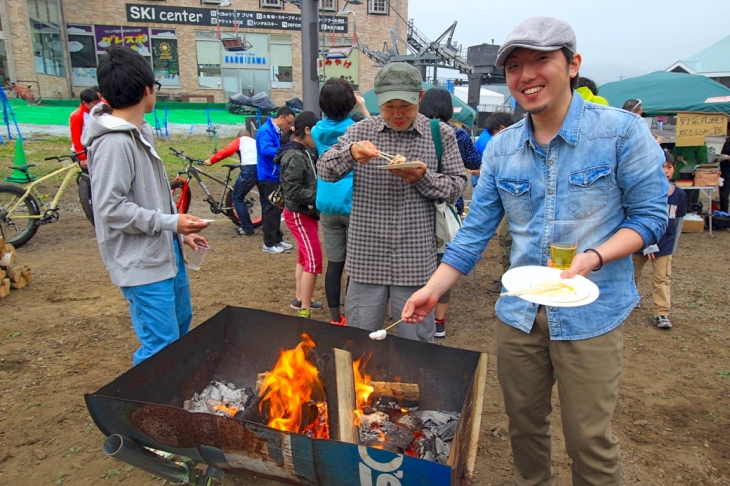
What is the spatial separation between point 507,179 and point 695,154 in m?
8.39

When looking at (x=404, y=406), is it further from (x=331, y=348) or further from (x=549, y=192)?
(x=549, y=192)

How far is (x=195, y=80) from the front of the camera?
101 feet

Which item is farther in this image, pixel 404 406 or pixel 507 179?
pixel 404 406

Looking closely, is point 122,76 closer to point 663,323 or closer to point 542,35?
point 542,35

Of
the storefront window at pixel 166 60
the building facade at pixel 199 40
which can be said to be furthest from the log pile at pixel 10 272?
the storefront window at pixel 166 60

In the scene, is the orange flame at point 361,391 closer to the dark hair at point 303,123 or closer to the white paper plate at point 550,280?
the white paper plate at point 550,280

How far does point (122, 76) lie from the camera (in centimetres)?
232

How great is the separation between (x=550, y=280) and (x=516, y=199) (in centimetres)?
40

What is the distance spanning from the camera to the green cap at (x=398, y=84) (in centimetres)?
260

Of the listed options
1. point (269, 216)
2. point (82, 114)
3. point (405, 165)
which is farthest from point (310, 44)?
point (405, 165)

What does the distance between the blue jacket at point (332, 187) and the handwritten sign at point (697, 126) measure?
7.20 metres

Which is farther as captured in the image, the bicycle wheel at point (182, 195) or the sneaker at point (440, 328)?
the bicycle wheel at point (182, 195)

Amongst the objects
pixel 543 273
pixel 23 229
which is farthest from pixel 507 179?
pixel 23 229

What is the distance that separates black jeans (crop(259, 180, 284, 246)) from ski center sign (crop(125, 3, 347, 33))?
2462 cm
